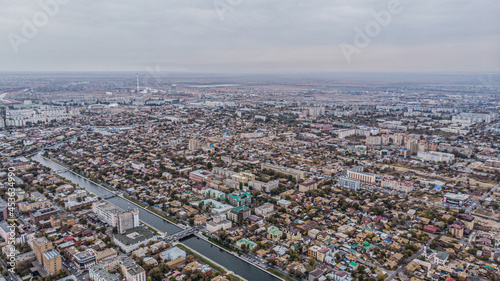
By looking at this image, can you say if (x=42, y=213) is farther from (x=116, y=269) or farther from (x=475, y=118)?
(x=475, y=118)

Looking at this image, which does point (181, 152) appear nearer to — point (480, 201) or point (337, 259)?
point (337, 259)

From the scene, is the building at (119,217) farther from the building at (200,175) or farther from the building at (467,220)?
the building at (467,220)

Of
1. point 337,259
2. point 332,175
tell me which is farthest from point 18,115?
point 337,259

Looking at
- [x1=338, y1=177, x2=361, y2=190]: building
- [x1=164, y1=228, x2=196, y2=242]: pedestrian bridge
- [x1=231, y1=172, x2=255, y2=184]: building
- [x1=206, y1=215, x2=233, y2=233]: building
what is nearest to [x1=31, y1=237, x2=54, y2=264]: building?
[x1=164, y1=228, x2=196, y2=242]: pedestrian bridge

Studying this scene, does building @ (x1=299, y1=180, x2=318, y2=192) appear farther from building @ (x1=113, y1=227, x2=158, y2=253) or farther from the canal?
building @ (x1=113, y1=227, x2=158, y2=253)

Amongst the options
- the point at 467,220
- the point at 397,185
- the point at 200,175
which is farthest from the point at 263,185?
the point at 467,220

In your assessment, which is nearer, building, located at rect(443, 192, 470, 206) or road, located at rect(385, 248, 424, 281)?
road, located at rect(385, 248, 424, 281)
